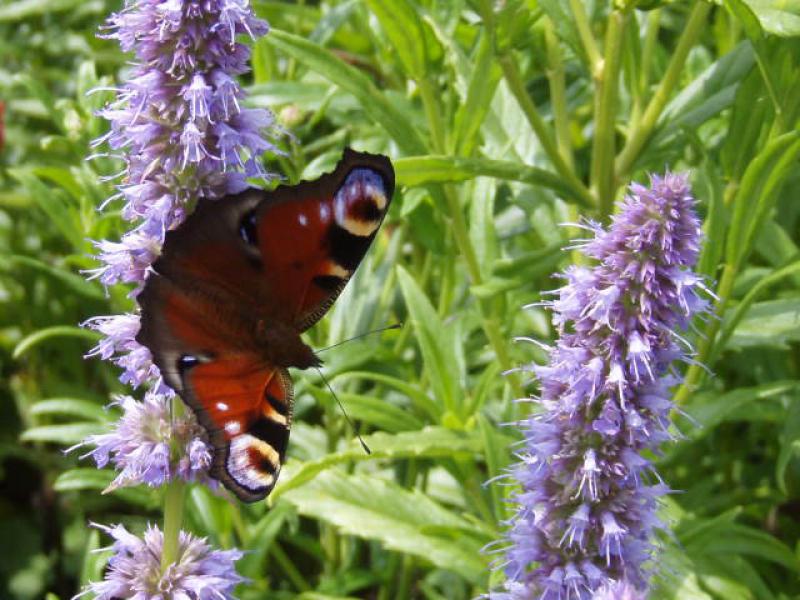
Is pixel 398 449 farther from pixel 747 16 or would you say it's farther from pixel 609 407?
pixel 747 16

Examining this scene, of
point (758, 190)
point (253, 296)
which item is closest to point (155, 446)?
point (253, 296)

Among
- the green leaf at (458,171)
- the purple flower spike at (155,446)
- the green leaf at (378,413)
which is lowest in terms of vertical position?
the green leaf at (378,413)

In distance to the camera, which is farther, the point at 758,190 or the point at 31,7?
the point at 31,7

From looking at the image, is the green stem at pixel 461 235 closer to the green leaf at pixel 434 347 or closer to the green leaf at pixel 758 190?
the green leaf at pixel 434 347

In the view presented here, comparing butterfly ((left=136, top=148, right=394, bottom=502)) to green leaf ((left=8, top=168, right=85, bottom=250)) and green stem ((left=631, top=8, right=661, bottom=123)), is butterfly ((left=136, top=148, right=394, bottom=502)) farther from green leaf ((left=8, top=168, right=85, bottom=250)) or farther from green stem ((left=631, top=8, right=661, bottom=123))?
green leaf ((left=8, top=168, right=85, bottom=250))

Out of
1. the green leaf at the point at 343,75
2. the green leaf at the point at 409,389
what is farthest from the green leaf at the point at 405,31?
the green leaf at the point at 409,389
